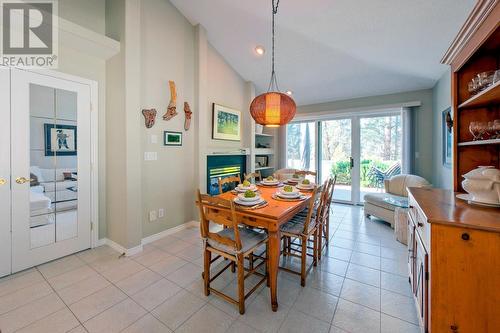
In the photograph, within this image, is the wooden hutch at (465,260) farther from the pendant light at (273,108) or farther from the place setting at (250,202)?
the pendant light at (273,108)

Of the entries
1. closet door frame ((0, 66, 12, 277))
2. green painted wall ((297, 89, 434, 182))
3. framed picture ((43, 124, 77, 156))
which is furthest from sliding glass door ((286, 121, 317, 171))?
closet door frame ((0, 66, 12, 277))

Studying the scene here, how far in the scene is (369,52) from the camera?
3.25m

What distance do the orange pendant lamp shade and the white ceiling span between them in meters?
1.37

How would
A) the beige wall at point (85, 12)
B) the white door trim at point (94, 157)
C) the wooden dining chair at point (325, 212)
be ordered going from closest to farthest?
the wooden dining chair at point (325, 212), the beige wall at point (85, 12), the white door trim at point (94, 157)

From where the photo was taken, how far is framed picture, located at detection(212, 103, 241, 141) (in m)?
4.04

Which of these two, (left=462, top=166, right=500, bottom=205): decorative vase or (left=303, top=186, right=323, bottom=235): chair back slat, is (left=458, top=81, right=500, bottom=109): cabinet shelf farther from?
(left=303, top=186, right=323, bottom=235): chair back slat

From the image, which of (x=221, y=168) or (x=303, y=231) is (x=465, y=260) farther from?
(x=221, y=168)

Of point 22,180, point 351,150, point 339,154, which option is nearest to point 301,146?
point 339,154

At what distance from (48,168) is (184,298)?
2.15 meters

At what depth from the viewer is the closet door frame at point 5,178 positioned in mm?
2127

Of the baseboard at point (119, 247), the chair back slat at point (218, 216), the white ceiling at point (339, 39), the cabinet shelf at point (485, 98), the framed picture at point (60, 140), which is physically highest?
the white ceiling at point (339, 39)

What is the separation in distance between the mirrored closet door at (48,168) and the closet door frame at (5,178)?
1.4 inches

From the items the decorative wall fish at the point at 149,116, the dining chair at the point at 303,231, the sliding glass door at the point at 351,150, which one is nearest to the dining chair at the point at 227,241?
the dining chair at the point at 303,231

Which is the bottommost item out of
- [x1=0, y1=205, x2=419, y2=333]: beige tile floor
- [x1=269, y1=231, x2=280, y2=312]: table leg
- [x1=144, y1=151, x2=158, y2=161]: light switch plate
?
[x1=0, y1=205, x2=419, y2=333]: beige tile floor
